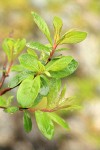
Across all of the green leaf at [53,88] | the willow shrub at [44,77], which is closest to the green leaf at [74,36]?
the willow shrub at [44,77]

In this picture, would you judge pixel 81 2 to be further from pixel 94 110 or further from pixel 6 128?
pixel 6 128

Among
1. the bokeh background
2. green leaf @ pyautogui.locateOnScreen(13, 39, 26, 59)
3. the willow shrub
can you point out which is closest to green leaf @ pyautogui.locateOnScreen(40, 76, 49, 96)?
the willow shrub

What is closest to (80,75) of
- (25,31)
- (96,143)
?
(25,31)

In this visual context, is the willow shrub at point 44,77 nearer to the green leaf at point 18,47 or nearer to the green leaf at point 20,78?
the green leaf at point 20,78

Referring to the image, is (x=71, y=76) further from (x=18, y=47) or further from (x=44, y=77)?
(x=44, y=77)

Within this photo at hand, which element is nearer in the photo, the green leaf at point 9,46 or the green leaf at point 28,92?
the green leaf at point 28,92

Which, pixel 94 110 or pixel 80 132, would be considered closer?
pixel 80 132
